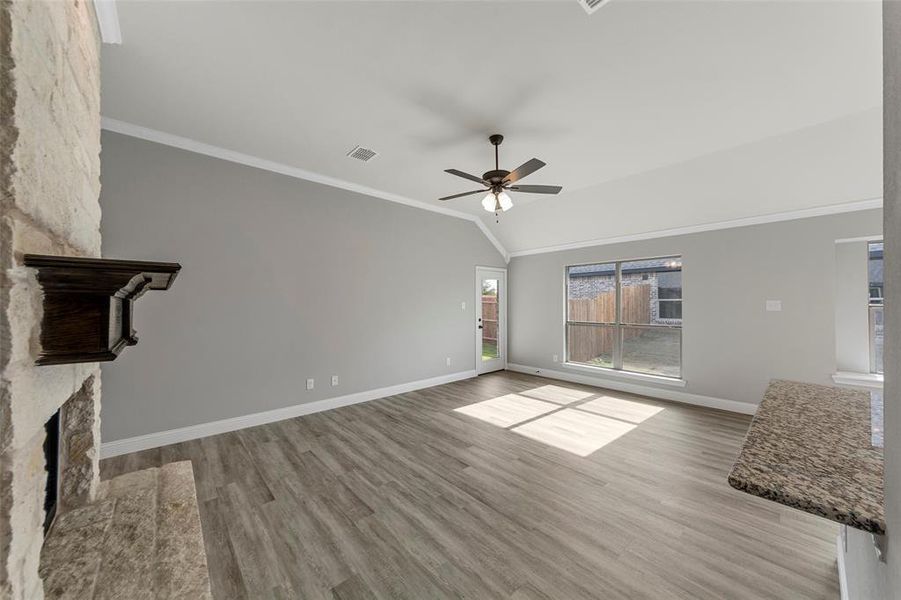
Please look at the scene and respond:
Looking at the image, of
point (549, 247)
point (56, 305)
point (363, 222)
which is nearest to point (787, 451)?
point (56, 305)

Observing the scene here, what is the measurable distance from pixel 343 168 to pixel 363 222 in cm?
82

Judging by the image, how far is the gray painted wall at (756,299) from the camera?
3672 millimetres

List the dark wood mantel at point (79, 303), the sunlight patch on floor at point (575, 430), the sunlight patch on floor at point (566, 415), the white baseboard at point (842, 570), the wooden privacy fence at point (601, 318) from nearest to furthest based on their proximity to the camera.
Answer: the dark wood mantel at point (79, 303) → the white baseboard at point (842, 570) → the sunlight patch on floor at point (575, 430) → the sunlight patch on floor at point (566, 415) → the wooden privacy fence at point (601, 318)

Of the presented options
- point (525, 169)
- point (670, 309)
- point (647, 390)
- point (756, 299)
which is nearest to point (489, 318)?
point (647, 390)

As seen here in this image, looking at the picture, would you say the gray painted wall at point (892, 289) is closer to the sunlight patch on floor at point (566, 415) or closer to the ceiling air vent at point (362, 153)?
the sunlight patch on floor at point (566, 415)

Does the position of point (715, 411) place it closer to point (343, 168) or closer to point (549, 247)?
point (549, 247)

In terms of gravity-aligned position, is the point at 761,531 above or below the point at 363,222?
below

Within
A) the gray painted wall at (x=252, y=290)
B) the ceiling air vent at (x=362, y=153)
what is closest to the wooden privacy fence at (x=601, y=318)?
the gray painted wall at (x=252, y=290)

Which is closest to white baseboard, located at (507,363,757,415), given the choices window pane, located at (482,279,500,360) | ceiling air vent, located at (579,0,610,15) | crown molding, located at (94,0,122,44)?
window pane, located at (482,279,500,360)

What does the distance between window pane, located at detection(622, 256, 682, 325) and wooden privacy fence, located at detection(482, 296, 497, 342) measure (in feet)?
7.74

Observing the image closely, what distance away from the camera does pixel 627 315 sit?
5340 mm

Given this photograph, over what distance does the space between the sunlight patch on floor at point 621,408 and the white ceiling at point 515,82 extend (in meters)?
2.84

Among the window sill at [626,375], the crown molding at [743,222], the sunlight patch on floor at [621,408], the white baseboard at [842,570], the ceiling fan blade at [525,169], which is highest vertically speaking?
the ceiling fan blade at [525,169]

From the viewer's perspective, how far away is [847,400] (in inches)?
Result: 52.7
